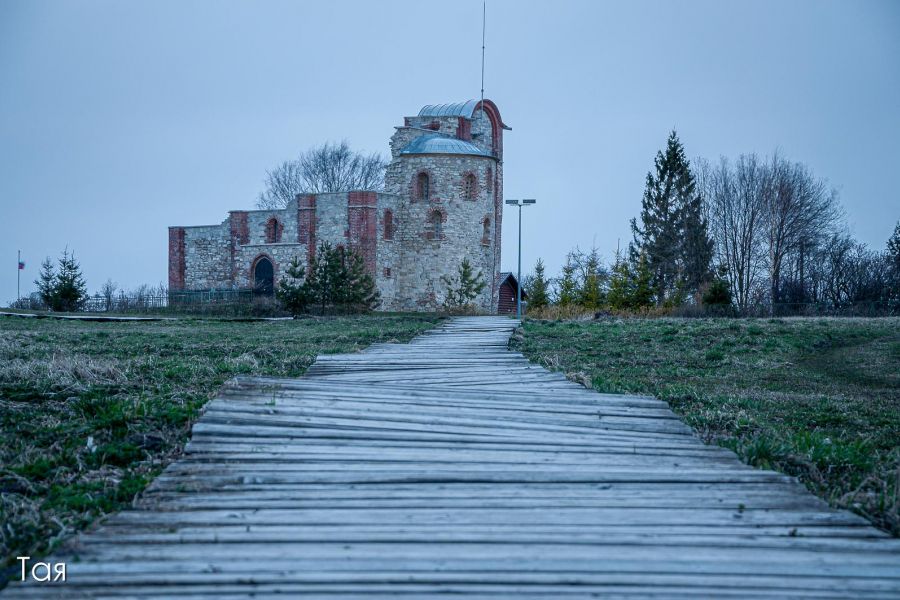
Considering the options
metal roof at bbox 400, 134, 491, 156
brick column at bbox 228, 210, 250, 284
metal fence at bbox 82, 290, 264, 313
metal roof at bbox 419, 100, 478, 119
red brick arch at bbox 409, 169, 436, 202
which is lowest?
metal fence at bbox 82, 290, 264, 313

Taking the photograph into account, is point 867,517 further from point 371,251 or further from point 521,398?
point 371,251

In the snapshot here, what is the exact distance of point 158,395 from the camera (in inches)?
235

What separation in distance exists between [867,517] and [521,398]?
95.9 inches

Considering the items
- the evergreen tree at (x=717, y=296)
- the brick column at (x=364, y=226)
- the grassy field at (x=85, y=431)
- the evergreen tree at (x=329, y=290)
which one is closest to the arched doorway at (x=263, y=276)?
the brick column at (x=364, y=226)

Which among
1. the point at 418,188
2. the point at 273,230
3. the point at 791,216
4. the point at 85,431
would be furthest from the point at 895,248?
the point at 85,431

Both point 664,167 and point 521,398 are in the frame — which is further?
point 664,167

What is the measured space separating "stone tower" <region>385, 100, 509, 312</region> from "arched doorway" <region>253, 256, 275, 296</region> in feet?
19.4

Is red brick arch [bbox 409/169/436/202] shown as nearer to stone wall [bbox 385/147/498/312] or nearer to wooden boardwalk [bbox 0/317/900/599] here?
stone wall [bbox 385/147/498/312]

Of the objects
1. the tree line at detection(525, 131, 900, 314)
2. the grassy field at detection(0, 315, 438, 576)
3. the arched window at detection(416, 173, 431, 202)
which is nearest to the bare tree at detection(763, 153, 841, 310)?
the tree line at detection(525, 131, 900, 314)

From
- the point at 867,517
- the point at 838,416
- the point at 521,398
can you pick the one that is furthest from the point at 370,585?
the point at 838,416

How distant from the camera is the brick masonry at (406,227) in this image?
118 feet

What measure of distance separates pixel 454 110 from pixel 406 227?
249 inches

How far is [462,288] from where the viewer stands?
33.4m

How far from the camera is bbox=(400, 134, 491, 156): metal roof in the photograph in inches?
1410
